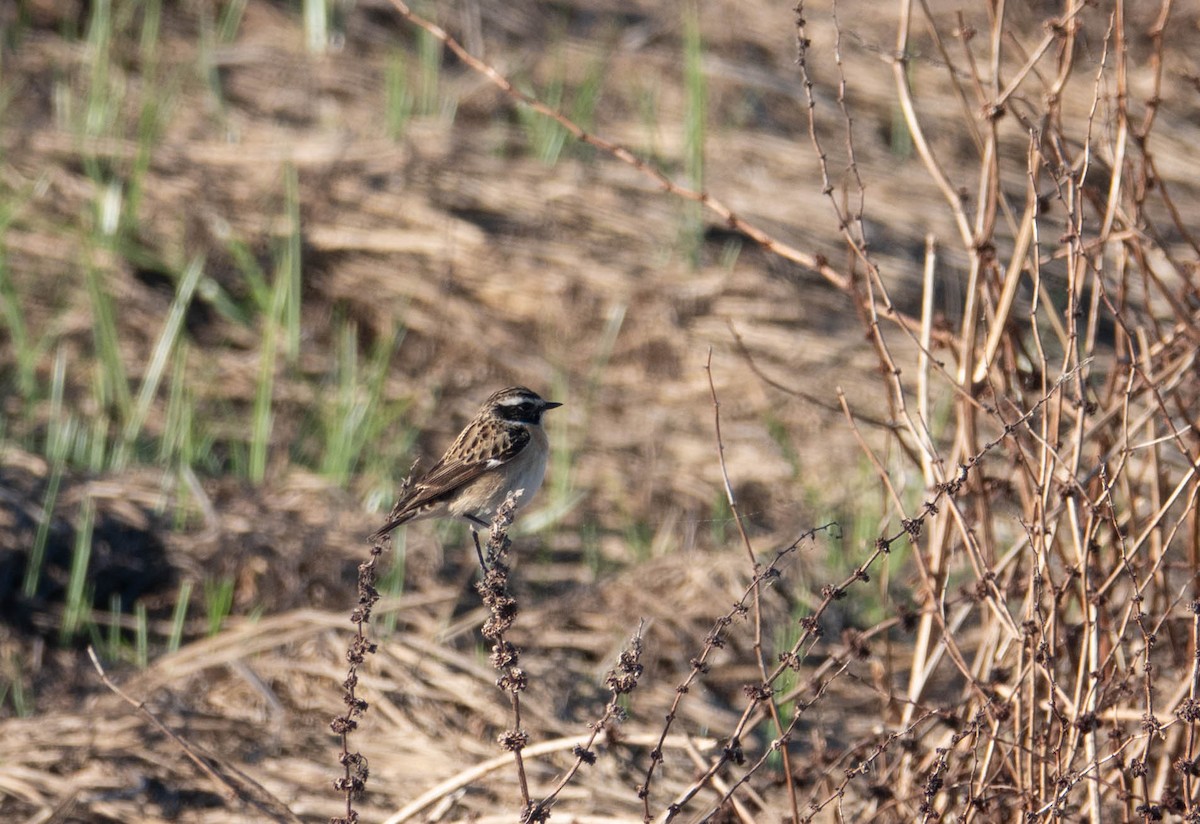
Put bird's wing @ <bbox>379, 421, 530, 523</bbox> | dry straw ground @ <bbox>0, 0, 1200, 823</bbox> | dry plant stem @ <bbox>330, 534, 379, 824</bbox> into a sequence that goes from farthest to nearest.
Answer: bird's wing @ <bbox>379, 421, 530, 523</bbox>, dry straw ground @ <bbox>0, 0, 1200, 823</bbox>, dry plant stem @ <bbox>330, 534, 379, 824</bbox>

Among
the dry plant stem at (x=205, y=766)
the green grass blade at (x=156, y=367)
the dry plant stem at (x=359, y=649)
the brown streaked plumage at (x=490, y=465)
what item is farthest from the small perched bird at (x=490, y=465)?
the green grass blade at (x=156, y=367)

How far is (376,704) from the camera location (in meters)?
6.32

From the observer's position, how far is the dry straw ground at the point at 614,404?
14.6 ft

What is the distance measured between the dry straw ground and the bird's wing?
738mm

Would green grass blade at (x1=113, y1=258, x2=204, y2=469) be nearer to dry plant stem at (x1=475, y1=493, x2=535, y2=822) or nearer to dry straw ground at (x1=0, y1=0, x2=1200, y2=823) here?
dry straw ground at (x1=0, y1=0, x2=1200, y2=823)

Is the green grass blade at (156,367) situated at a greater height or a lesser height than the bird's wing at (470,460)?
lesser

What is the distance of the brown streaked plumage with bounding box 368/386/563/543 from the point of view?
5465 millimetres

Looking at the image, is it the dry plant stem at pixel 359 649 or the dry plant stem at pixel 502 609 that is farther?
the dry plant stem at pixel 359 649

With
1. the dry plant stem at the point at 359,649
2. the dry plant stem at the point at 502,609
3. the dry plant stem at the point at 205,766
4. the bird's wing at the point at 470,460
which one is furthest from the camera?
the bird's wing at the point at 470,460

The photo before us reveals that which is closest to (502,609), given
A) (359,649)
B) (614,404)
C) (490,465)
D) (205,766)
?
(359,649)

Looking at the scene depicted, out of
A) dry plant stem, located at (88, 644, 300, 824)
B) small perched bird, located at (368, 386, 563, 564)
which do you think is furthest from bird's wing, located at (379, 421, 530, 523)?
dry plant stem, located at (88, 644, 300, 824)

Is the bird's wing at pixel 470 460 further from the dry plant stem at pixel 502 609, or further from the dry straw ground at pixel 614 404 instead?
the dry plant stem at pixel 502 609

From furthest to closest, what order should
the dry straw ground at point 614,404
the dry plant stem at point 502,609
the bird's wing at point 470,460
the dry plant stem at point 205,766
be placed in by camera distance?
the bird's wing at point 470,460 < the dry straw ground at point 614,404 < the dry plant stem at point 205,766 < the dry plant stem at point 502,609

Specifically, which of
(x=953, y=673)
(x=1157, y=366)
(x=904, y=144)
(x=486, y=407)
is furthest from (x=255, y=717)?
(x=904, y=144)
